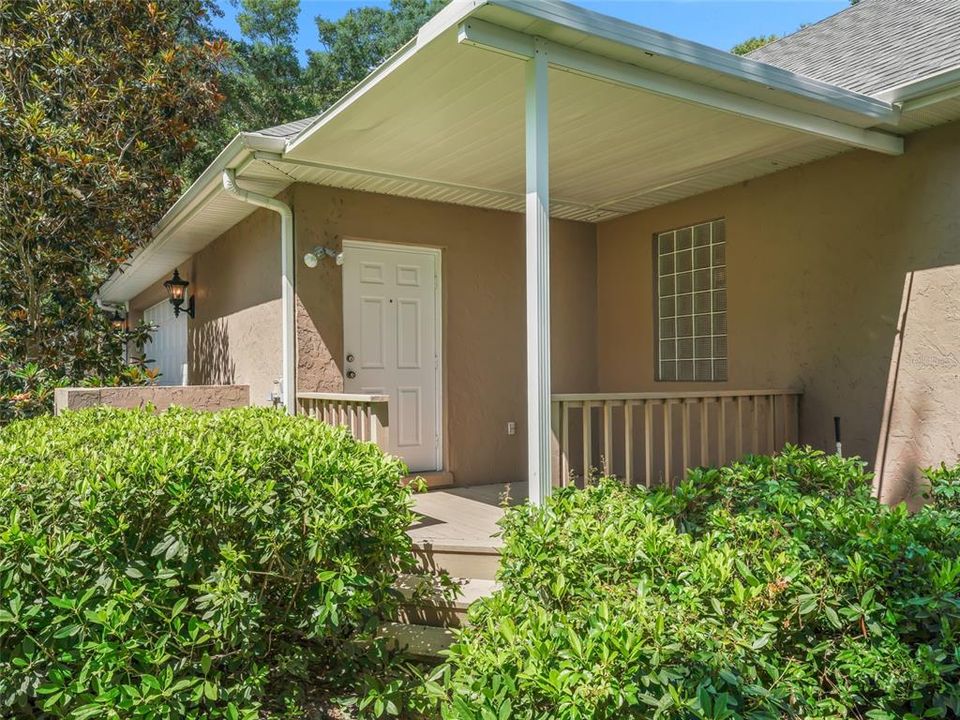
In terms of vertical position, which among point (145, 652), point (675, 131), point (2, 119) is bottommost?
point (145, 652)

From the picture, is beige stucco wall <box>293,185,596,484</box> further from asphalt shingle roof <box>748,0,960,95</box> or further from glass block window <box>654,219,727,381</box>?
asphalt shingle roof <box>748,0,960,95</box>

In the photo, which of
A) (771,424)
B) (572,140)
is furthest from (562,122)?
(771,424)

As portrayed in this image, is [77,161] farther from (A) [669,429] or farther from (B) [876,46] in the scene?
(B) [876,46]

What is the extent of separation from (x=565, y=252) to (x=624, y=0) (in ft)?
14.4

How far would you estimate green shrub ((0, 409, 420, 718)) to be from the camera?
2.61 meters

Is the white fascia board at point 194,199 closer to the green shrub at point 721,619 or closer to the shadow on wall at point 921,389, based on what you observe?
the green shrub at point 721,619

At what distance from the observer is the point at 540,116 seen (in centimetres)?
346

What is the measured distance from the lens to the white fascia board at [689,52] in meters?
3.17

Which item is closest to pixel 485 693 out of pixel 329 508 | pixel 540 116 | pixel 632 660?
pixel 632 660

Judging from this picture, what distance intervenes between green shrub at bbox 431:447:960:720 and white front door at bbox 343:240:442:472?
3.56 metres

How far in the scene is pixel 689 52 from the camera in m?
3.55

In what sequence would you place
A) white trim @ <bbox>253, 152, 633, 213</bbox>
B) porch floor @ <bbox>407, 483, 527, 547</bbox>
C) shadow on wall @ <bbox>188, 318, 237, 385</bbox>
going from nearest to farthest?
porch floor @ <bbox>407, 483, 527, 547</bbox>, white trim @ <bbox>253, 152, 633, 213</bbox>, shadow on wall @ <bbox>188, 318, 237, 385</bbox>

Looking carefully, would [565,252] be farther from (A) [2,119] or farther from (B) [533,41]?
(A) [2,119]

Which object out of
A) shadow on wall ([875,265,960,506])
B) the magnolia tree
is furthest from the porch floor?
the magnolia tree
